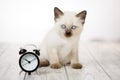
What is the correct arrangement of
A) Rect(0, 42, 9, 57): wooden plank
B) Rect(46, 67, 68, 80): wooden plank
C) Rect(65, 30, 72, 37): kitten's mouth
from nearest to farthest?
1. Rect(46, 67, 68, 80): wooden plank
2. Rect(65, 30, 72, 37): kitten's mouth
3. Rect(0, 42, 9, 57): wooden plank

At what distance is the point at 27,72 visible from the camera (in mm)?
1733

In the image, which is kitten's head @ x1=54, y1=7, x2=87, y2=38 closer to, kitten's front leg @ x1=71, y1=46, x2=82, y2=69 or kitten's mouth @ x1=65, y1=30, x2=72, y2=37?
kitten's mouth @ x1=65, y1=30, x2=72, y2=37

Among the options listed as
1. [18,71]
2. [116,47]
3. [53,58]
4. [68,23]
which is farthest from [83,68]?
[116,47]

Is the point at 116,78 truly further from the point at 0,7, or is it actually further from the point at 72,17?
the point at 0,7

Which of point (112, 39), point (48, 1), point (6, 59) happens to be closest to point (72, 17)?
point (6, 59)

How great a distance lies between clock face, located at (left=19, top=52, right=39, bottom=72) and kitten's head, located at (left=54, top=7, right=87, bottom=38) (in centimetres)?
26

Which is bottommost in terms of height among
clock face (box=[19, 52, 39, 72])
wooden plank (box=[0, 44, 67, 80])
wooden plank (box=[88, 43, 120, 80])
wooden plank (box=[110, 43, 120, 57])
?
wooden plank (box=[110, 43, 120, 57])

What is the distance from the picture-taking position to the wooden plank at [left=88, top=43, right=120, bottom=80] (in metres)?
1.82

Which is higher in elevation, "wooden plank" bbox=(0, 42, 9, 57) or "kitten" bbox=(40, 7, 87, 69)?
"kitten" bbox=(40, 7, 87, 69)

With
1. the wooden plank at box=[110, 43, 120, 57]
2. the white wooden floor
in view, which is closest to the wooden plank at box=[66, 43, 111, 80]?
the white wooden floor

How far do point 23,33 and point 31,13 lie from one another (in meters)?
0.23

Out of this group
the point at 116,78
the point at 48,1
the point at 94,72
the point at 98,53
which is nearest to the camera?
the point at 116,78

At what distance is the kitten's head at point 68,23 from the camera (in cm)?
183

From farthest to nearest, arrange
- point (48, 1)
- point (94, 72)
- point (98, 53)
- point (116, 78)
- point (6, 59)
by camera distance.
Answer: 1. point (48, 1)
2. point (98, 53)
3. point (6, 59)
4. point (94, 72)
5. point (116, 78)
